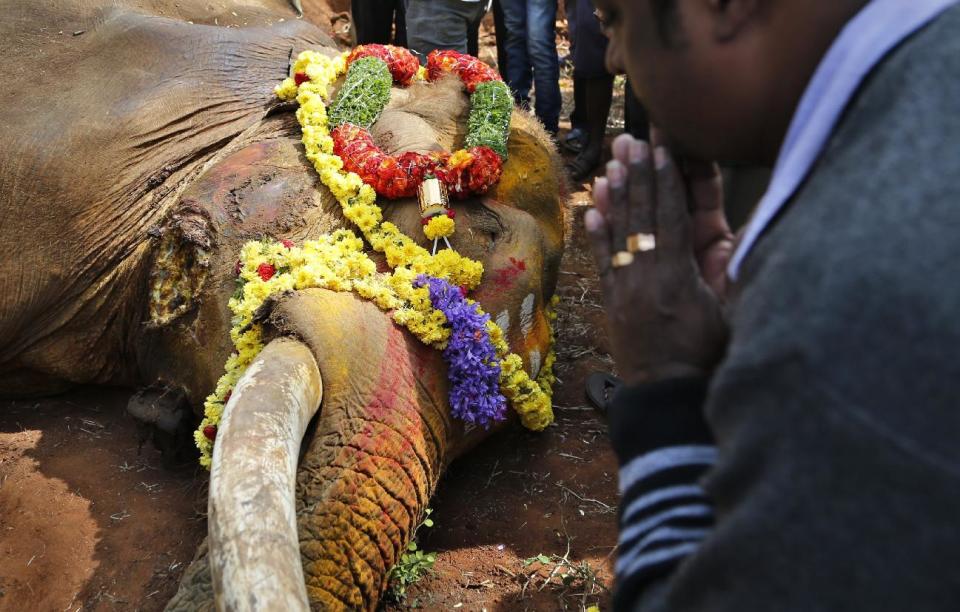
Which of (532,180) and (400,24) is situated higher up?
(400,24)

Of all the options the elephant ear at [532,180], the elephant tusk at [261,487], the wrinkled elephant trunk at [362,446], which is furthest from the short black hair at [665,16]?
the elephant ear at [532,180]

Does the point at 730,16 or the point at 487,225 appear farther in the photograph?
the point at 487,225

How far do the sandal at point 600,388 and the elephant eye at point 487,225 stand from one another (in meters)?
1.00

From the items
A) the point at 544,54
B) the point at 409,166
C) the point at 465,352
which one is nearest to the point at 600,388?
the point at 465,352

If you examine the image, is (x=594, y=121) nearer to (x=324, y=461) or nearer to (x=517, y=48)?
(x=517, y=48)

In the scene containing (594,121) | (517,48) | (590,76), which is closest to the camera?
(590,76)

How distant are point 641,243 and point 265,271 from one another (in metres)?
1.70

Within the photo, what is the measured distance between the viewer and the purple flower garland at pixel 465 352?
9.06 ft

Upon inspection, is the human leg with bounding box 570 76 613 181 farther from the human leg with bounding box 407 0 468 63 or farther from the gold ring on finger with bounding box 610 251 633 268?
the gold ring on finger with bounding box 610 251 633 268

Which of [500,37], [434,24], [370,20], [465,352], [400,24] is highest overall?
[434,24]

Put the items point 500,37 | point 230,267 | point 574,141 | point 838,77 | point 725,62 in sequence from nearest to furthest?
1. point 838,77
2. point 725,62
3. point 230,267
4. point 574,141
5. point 500,37

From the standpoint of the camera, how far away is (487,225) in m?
3.10

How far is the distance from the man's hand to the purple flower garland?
4.69 feet

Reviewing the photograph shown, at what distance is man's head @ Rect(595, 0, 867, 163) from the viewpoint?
1.07m
